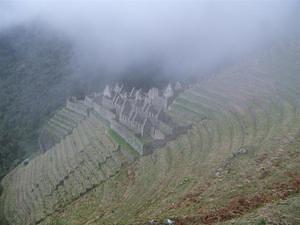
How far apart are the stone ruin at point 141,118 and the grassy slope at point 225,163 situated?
5.22 feet

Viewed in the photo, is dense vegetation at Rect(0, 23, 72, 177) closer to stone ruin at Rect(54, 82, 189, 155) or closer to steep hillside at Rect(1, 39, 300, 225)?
stone ruin at Rect(54, 82, 189, 155)


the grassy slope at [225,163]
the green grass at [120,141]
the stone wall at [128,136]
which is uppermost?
the grassy slope at [225,163]

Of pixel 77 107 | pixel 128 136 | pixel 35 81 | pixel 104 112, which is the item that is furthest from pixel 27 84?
pixel 128 136

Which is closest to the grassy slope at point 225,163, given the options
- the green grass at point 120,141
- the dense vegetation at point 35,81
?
the green grass at point 120,141

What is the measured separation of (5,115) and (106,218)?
5954 cm

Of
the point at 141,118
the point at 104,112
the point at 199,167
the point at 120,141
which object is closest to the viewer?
the point at 199,167

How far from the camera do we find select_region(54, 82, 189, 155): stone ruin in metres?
42.2

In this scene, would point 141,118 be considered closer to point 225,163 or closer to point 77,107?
point 225,163

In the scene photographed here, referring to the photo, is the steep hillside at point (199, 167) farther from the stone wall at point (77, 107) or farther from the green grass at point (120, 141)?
the stone wall at point (77, 107)

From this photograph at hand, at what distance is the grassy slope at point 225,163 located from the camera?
22.5 metres

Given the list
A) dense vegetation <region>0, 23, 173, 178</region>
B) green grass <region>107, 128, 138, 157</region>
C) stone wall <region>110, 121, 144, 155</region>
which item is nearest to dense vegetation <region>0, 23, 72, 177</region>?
dense vegetation <region>0, 23, 173, 178</region>

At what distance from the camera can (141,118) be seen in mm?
48062

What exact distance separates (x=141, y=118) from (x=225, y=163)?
19.1 meters

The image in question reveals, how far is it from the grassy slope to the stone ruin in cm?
159
